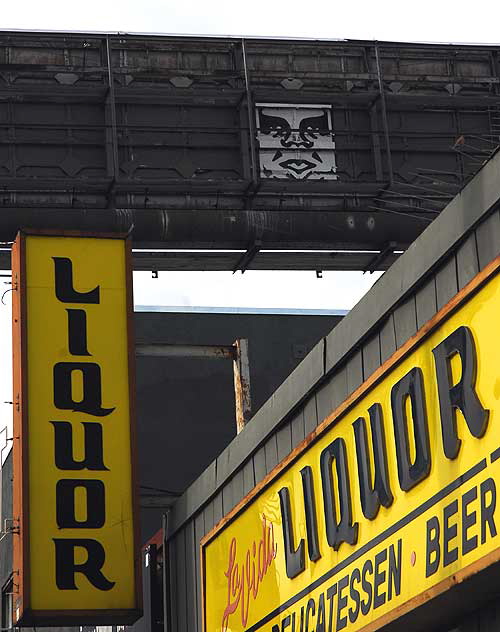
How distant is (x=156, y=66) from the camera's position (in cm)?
2061

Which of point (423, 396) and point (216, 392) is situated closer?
point (423, 396)

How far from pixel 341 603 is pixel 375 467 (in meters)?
1.11

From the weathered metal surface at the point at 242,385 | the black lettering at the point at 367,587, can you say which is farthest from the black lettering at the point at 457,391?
the weathered metal surface at the point at 242,385

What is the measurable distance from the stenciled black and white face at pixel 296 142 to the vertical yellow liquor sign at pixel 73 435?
14.6 feet

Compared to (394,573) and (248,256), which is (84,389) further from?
(394,573)

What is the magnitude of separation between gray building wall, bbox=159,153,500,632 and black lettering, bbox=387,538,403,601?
467 millimetres

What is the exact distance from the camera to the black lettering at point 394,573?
372 inches

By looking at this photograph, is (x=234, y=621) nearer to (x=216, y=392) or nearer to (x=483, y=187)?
(x=483, y=187)

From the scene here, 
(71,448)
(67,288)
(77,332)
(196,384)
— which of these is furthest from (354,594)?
(196,384)

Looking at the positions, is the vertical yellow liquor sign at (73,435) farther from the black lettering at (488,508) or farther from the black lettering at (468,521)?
the black lettering at (488,508)

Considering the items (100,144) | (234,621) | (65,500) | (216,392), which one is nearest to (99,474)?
(65,500)

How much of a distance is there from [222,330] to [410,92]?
5980 millimetres

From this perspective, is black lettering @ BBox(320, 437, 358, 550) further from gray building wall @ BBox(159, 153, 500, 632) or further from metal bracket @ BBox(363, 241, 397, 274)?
metal bracket @ BBox(363, 241, 397, 274)

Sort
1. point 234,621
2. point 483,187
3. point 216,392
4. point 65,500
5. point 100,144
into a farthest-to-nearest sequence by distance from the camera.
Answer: point 216,392 → point 100,144 → point 65,500 → point 234,621 → point 483,187
